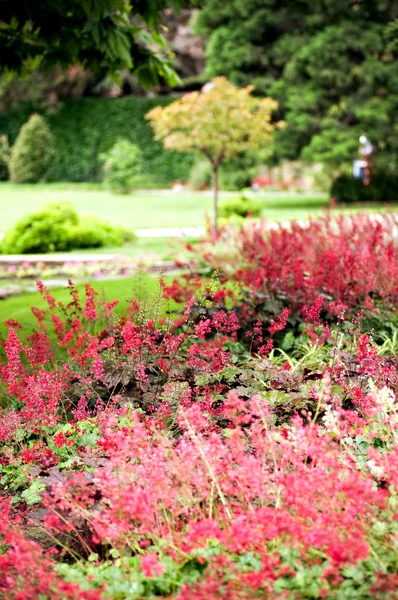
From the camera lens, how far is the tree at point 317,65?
20031mm

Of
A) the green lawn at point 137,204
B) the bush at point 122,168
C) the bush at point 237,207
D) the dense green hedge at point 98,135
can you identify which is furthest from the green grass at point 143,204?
the dense green hedge at point 98,135

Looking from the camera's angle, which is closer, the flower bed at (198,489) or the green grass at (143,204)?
the flower bed at (198,489)

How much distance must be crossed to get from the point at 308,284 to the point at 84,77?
25.6 m

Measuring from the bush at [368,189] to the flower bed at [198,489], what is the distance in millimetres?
17824

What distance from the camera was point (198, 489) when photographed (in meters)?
2.37

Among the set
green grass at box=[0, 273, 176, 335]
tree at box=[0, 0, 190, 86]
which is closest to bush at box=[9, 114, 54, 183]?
green grass at box=[0, 273, 176, 335]

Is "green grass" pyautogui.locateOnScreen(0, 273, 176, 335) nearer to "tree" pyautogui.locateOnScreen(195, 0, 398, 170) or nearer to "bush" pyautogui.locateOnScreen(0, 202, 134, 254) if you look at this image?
"bush" pyautogui.locateOnScreen(0, 202, 134, 254)

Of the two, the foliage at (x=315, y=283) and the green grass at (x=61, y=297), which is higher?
the foliage at (x=315, y=283)

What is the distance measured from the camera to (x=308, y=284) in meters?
5.02

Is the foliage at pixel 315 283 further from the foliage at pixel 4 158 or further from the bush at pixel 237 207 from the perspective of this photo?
the foliage at pixel 4 158

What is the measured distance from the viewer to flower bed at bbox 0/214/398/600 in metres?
2.06

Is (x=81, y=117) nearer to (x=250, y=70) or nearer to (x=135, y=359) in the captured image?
(x=250, y=70)

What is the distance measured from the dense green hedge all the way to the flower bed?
77.4 feet

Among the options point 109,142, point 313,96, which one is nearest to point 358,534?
point 313,96
